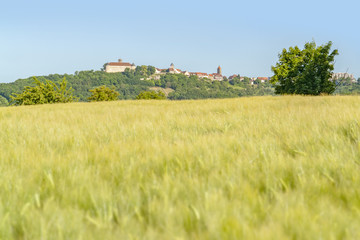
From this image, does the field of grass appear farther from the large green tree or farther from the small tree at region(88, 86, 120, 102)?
the small tree at region(88, 86, 120, 102)

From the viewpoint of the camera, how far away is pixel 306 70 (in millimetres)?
44969

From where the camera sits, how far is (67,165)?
6.48ft

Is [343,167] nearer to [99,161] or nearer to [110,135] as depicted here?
[99,161]

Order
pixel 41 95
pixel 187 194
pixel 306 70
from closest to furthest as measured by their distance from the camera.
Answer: pixel 187 194 < pixel 41 95 < pixel 306 70

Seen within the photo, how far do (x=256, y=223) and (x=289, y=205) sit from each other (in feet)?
0.73

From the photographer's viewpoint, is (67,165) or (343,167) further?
(67,165)

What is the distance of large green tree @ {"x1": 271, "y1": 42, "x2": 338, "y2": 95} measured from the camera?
4428cm

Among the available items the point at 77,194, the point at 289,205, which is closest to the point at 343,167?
the point at 289,205

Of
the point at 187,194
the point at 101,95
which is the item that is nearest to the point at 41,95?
the point at 101,95

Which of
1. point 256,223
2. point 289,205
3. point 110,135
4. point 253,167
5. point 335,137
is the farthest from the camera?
point 110,135

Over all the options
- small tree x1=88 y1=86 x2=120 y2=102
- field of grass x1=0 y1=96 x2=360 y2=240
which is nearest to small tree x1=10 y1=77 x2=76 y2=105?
small tree x1=88 y1=86 x2=120 y2=102

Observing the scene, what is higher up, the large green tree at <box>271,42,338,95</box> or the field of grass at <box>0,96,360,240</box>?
the large green tree at <box>271,42,338,95</box>

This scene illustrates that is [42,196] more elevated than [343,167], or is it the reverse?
[343,167]

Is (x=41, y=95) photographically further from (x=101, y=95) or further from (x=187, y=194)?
(x=187, y=194)
